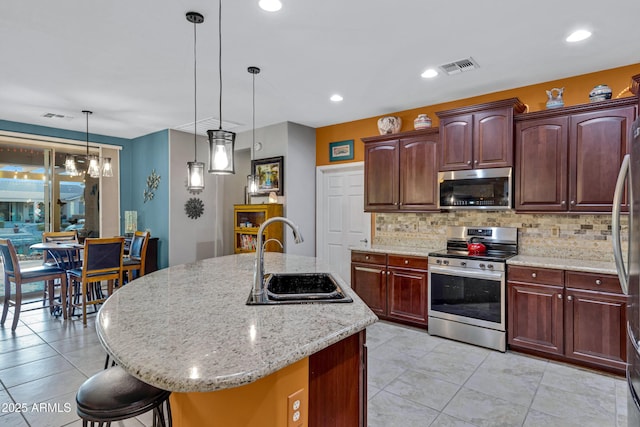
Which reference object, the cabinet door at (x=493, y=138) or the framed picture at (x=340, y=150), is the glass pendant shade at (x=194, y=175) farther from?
the cabinet door at (x=493, y=138)

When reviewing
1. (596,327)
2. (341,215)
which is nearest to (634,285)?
(596,327)

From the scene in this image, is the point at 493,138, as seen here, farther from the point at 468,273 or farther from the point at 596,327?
the point at 596,327

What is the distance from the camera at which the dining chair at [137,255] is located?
15.6ft

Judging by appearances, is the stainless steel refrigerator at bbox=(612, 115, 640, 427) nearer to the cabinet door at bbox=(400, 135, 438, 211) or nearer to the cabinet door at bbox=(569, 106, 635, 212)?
the cabinet door at bbox=(569, 106, 635, 212)

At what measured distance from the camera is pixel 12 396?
2.54m

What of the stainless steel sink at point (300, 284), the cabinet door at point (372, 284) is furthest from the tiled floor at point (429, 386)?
the stainless steel sink at point (300, 284)

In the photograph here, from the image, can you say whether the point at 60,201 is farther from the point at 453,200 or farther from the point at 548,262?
the point at 548,262

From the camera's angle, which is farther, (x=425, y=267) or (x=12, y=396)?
(x=425, y=267)

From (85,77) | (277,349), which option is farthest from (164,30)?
(277,349)

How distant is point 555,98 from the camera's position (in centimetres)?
338

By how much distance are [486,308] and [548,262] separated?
71 centimetres

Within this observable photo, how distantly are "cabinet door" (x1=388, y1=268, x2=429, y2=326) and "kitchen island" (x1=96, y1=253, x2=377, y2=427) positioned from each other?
222 cm

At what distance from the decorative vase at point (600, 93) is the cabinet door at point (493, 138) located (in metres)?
0.66

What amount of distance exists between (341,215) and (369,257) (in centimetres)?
119
